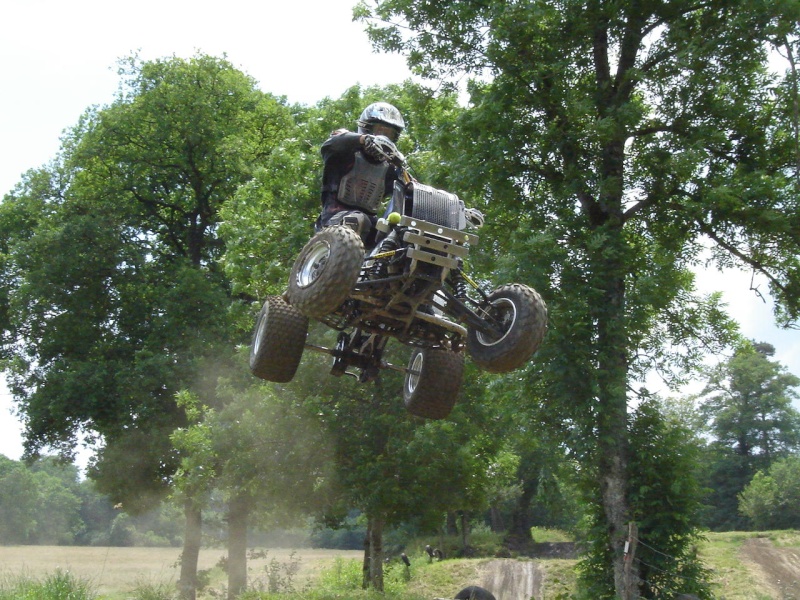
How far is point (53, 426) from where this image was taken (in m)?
27.1

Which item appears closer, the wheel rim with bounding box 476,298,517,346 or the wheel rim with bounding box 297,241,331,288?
the wheel rim with bounding box 297,241,331,288

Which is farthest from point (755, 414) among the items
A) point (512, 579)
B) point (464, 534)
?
point (512, 579)

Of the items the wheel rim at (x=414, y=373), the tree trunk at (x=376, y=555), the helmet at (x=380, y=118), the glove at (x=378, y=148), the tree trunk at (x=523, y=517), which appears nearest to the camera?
the glove at (x=378, y=148)

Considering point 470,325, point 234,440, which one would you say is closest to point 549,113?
point 470,325

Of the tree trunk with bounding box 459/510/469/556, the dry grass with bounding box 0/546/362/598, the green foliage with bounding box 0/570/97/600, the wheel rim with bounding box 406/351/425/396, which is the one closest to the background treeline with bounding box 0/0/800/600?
the dry grass with bounding box 0/546/362/598

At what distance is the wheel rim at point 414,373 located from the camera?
9172 millimetres

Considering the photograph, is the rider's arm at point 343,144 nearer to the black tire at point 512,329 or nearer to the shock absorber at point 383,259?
the shock absorber at point 383,259

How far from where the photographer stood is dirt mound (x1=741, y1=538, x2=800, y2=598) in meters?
22.4

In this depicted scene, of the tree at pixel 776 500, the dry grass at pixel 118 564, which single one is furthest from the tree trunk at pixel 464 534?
the tree at pixel 776 500

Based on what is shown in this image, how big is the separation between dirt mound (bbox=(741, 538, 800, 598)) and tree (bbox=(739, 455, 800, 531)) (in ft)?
37.9

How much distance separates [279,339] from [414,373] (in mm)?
1611

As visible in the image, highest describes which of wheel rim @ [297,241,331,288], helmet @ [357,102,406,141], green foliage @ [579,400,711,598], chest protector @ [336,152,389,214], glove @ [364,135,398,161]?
helmet @ [357,102,406,141]

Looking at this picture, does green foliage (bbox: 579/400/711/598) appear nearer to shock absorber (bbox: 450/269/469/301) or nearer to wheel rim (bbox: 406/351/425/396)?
wheel rim (bbox: 406/351/425/396)

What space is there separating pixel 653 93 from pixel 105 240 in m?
19.0
